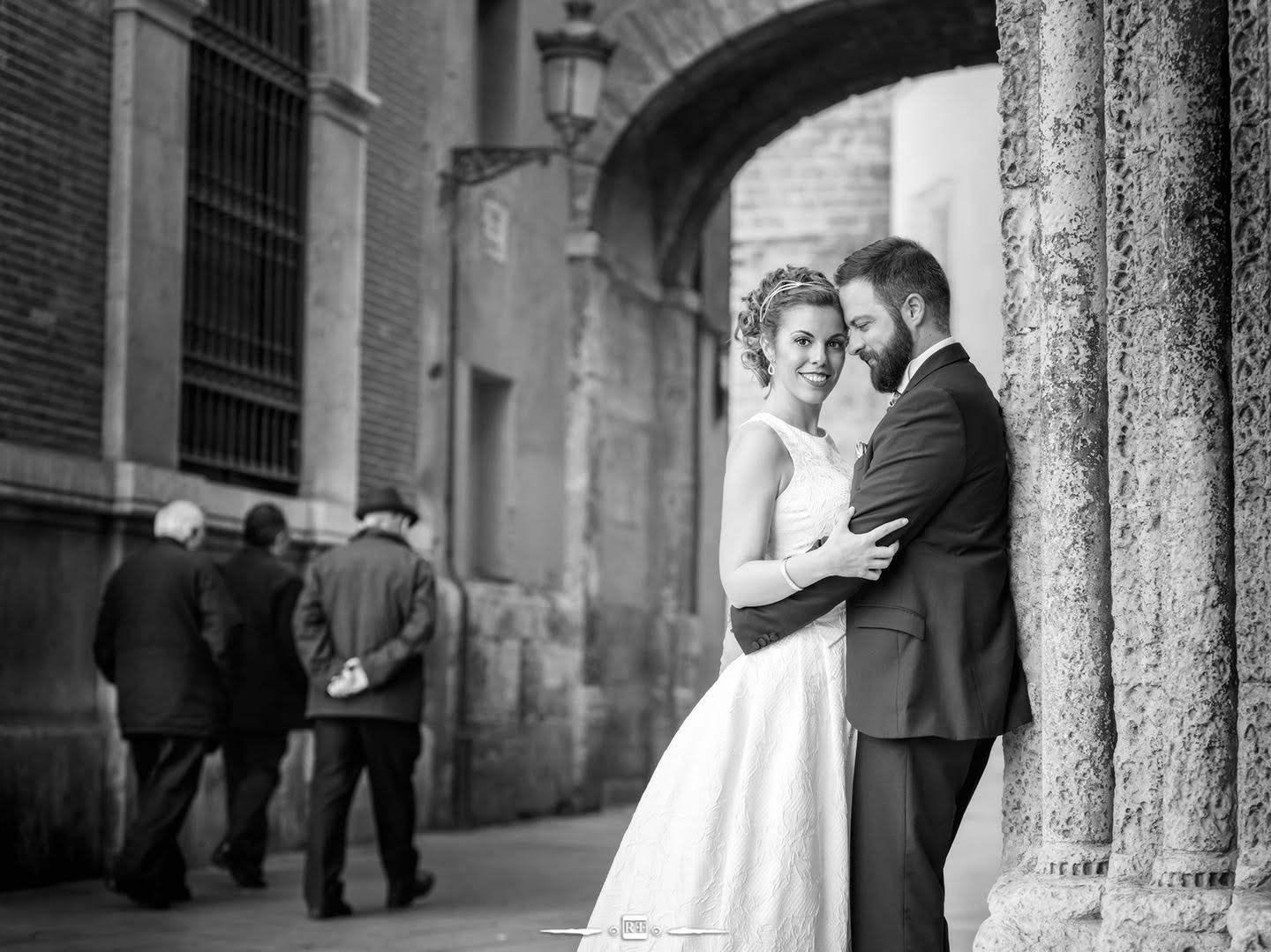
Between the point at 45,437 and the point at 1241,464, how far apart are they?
695cm

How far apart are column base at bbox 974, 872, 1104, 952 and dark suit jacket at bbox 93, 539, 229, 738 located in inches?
214

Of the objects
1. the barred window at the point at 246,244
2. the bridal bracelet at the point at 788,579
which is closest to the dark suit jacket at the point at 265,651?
the barred window at the point at 246,244

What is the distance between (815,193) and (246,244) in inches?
704

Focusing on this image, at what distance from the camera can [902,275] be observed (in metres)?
4.32

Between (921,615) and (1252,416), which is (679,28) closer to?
(921,615)

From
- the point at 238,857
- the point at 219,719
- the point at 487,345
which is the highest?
the point at 487,345

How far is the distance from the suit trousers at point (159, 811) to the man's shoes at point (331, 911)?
0.73 meters

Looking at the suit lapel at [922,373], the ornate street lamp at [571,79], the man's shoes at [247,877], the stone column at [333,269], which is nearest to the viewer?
the suit lapel at [922,373]

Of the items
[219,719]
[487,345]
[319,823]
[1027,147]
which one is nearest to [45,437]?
[219,719]

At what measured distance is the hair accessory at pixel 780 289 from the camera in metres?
4.67

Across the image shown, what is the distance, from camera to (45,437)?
9.71 metres

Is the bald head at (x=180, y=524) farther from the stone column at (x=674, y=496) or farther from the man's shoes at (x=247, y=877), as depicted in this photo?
the stone column at (x=674, y=496)

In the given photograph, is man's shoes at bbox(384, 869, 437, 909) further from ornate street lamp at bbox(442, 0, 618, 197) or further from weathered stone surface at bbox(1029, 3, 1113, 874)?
ornate street lamp at bbox(442, 0, 618, 197)

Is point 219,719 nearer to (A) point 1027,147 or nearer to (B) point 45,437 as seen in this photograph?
(B) point 45,437
